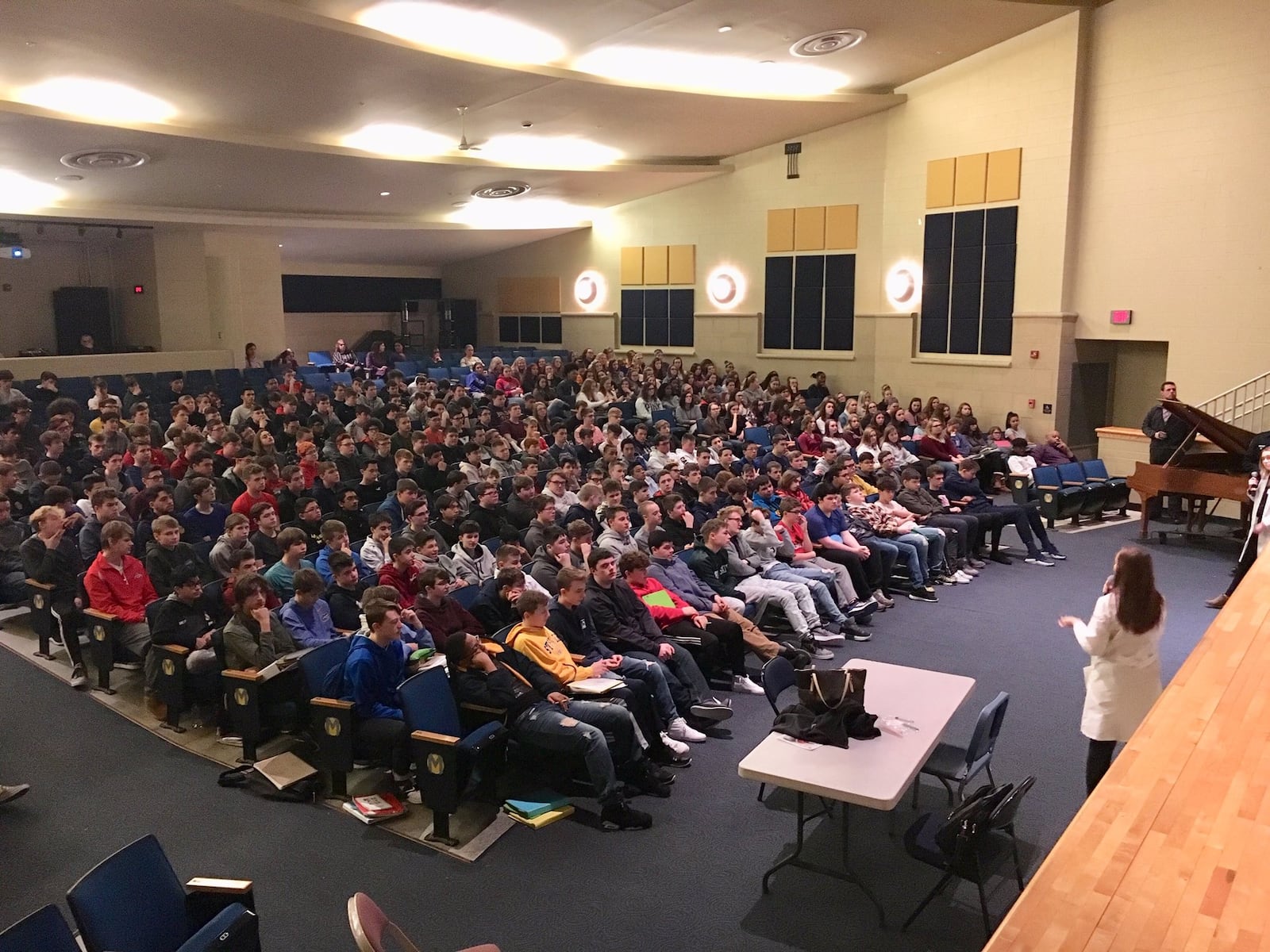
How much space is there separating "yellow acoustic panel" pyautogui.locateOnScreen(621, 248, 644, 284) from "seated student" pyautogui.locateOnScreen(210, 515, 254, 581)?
1427 centimetres

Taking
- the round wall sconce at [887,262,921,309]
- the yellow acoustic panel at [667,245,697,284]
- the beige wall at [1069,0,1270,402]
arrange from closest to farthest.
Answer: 1. the beige wall at [1069,0,1270,402]
2. the round wall sconce at [887,262,921,309]
3. the yellow acoustic panel at [667,245,697,284]

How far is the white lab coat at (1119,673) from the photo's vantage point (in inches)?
160

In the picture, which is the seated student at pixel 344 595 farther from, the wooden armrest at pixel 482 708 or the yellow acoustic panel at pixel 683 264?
the yellow acoustic panel at pixel 683 264

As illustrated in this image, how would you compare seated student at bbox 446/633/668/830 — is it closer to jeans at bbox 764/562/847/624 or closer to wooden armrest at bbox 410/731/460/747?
wooden armrest at bbox 410/731/460/747

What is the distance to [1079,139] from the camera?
12648mm

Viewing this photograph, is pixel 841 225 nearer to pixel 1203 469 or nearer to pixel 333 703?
pixel 1203 469

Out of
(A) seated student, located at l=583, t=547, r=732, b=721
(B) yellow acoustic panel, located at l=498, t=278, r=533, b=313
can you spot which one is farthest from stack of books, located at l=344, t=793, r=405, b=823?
(B) yellow acoustic panel, located at l=498, t=278, r=533, b=313

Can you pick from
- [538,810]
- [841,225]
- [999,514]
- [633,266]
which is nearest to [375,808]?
[538,810]

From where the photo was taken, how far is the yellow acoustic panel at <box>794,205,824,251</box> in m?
16.2

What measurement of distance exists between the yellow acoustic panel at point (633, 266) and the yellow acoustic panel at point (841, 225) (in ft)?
14.6

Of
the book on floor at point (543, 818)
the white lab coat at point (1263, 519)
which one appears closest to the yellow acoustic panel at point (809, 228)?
the white lab coat at point (1263, 519)

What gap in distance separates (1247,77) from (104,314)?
56.2 ft

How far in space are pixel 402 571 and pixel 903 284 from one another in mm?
11694

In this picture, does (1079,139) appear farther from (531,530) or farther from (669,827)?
(669,827)
